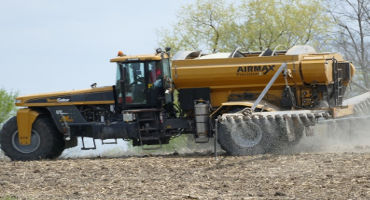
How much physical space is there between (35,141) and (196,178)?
6.59 meters

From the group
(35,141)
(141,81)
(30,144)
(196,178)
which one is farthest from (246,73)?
(30,144)

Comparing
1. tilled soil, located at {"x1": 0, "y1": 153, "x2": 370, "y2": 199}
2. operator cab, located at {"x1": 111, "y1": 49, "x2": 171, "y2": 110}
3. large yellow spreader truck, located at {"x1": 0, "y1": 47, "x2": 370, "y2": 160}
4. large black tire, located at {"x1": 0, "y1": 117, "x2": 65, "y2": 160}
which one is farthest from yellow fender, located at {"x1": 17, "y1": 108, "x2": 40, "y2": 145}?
operator cab, located at {"x1": 111, "y1": 49, "x2": 171, "y2": 110}

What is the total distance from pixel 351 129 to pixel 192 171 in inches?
223

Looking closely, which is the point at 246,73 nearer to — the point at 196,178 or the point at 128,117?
the point at 128,117

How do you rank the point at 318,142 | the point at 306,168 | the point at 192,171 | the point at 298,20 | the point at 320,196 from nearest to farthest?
1. the point at 320,196
2. the point at 306,168
3. the point at 192,171
4. the point at 318,142
5. the point at 298,20

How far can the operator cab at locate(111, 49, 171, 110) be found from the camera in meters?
16.8

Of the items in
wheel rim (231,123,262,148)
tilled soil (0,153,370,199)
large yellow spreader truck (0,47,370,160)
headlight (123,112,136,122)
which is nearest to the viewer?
tilled soil (0,153,370,199)

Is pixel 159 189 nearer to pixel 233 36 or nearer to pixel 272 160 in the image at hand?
pixel 272 160

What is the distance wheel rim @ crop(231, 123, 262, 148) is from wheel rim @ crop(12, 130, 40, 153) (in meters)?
5.13

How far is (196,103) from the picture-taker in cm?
1681

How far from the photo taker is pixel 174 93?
17.6m

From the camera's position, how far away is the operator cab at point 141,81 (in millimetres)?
16781

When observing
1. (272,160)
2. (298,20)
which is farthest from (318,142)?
(298,20)

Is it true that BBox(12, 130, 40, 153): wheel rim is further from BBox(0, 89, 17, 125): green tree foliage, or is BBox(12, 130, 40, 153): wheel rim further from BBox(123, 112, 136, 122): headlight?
BBox(0, 89, 17, 125): green tree foliage
